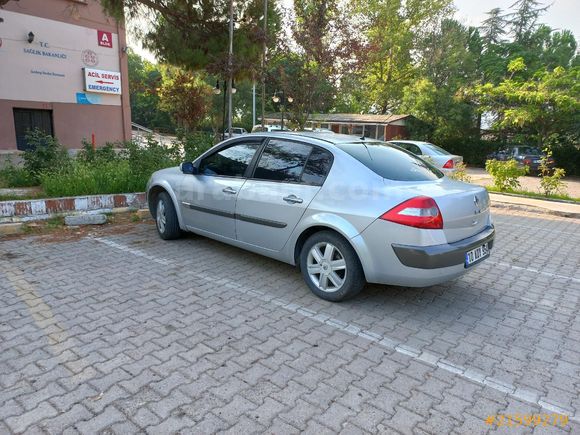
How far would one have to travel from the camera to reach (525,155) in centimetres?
2056

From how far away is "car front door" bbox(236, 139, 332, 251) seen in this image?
400 centimetres

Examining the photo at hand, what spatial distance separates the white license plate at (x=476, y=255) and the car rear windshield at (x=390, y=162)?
2.63 feet

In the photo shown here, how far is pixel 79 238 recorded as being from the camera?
233 inches

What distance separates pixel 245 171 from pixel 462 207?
2.27 m

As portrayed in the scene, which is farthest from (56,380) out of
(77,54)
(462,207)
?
(77,54)

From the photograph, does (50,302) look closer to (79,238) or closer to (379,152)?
(79,238)

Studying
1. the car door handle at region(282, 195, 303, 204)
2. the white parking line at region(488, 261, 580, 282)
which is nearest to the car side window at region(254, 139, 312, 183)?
the car door handle at region(282, 195, 303, 204)

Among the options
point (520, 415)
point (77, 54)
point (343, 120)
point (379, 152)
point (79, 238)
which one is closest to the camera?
point (520, 415)

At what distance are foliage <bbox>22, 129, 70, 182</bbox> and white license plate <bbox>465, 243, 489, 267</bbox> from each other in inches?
286

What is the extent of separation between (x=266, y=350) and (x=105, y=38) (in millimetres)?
16072

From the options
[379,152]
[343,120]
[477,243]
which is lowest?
[477,243]

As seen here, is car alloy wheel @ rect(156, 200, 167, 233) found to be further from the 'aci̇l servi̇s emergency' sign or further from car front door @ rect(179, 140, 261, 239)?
the 'aci̇l servi̇s emergency' sign

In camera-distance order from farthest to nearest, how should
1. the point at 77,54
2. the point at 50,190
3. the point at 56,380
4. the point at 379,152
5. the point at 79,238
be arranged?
the point at 77,54 < the point at 50,190 < the point at 79,238 < the point at 379,152 < the point at 56,380

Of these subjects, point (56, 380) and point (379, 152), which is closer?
point (56, 380)
